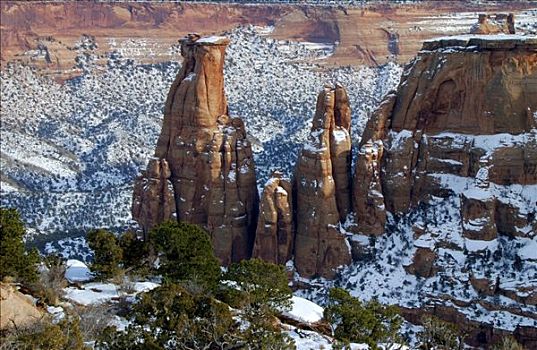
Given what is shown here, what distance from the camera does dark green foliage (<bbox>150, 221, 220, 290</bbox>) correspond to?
43.0m

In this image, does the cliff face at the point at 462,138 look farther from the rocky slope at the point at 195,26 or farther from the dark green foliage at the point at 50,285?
the rocky slope at the point at 195,26

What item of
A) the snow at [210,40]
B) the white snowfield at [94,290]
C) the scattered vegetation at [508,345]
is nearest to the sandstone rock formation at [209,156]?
the snow at [210,40]

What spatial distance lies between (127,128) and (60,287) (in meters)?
111

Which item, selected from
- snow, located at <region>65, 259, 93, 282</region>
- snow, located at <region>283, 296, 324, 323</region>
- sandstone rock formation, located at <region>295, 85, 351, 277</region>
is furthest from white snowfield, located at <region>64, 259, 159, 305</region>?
sandstone rock formation, located at <region>295, 85, 351, 277</region>

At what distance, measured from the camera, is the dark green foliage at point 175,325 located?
31906 millimetres

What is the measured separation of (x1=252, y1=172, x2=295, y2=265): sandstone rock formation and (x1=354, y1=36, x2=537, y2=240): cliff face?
5.11m

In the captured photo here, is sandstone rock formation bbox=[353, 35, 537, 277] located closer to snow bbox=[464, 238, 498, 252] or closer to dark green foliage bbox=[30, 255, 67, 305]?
snow bbox=[464, 238, 498, 252]

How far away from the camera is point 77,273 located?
46938mm

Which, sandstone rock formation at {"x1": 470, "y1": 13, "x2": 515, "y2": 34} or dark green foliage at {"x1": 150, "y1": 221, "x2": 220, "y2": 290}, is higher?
sandstone rock formation at {"x1": 470, "y1": 13, "x2": 515, "y2": 34}

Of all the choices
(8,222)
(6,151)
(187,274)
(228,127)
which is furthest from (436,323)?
(6,151)

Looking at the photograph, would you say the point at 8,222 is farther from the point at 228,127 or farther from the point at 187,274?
the point at 228,127

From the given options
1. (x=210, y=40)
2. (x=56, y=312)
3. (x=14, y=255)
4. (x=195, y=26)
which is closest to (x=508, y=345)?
(x=56, y=312)

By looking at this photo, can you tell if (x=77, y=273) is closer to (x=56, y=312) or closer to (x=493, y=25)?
(x=56, y=312)

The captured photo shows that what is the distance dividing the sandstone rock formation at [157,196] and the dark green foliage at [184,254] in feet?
62.2
